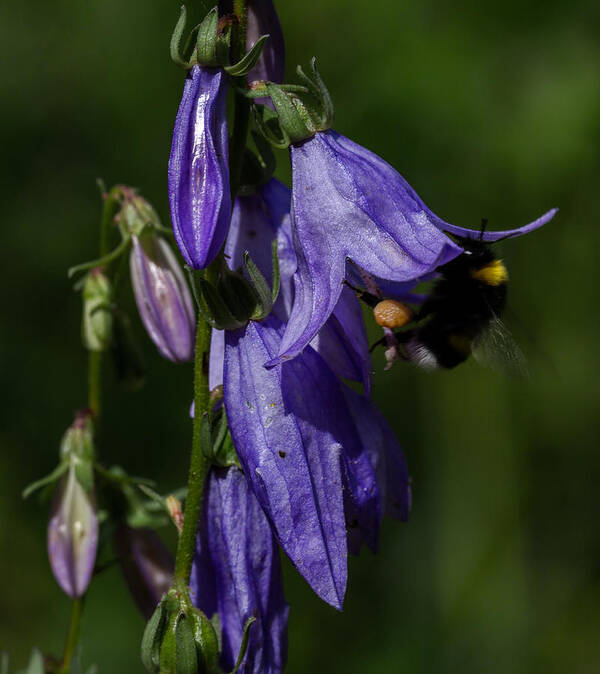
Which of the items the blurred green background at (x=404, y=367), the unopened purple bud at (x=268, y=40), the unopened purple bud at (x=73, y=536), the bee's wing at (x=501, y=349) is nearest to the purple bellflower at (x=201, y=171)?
the unopened purple bud at (x=268, y=40)

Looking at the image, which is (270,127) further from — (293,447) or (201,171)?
(293,447)

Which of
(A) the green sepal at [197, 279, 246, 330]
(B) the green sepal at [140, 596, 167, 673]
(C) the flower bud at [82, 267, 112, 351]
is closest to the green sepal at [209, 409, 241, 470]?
(A) the green sepal at [197, 279, 246, 330]

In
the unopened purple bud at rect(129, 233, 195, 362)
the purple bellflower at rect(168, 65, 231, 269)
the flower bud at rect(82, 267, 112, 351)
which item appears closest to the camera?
the purple bellflower at rect(168, 65, 231, 269)

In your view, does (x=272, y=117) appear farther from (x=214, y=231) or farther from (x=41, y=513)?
(x=41, y=513)

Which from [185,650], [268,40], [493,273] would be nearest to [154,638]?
[185,650]

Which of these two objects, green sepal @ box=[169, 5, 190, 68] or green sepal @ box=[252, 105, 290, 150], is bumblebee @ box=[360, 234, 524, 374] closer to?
A: green sepal @ box=[252, 105, 290, 150]
